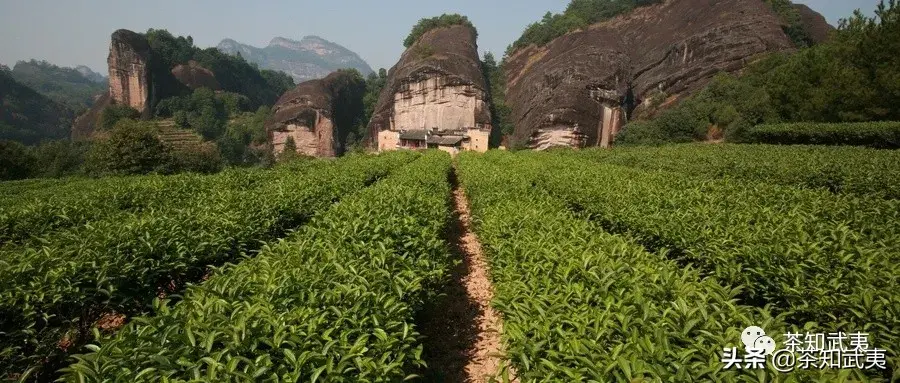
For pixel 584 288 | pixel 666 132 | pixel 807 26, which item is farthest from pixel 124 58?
pixel 807 26

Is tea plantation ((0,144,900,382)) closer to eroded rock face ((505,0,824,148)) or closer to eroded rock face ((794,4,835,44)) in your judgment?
eroded rock face ((505,0,824,148))

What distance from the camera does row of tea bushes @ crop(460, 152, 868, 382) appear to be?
2.21 metres

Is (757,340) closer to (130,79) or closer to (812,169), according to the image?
(812,169)

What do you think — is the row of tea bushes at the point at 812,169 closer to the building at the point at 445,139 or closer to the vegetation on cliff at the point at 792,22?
the building at the point at 445,139

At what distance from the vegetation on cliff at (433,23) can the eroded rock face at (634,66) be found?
32172 mm

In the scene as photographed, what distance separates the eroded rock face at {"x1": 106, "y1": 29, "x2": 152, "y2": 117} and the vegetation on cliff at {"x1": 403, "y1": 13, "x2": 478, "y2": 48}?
162ft

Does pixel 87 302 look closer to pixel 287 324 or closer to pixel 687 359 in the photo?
pixel 287 324

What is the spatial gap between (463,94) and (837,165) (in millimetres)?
41593

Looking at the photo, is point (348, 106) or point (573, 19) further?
point (348, 106)

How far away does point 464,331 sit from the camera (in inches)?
→ 209

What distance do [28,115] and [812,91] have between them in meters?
140

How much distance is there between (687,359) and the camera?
7.21 feet

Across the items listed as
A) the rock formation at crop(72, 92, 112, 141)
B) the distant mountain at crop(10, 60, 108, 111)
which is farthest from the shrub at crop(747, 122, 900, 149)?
the distant mountain at crop(10, 60, 108, 111)

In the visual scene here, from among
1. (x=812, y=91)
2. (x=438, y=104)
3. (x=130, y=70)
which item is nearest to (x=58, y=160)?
(x=130, y=70)
